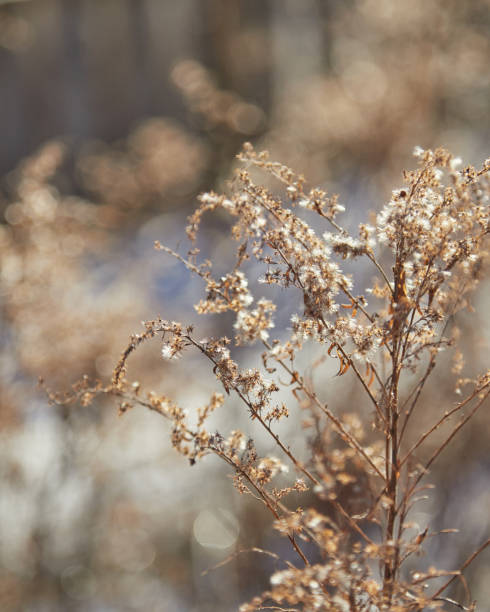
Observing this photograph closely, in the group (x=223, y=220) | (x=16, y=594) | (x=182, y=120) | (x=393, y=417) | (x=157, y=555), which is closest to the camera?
(x=393, y=417)

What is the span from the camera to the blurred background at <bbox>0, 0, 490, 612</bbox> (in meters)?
1.42

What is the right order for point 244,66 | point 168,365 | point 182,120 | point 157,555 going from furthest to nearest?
point 182,120 → point 244,66 → point 157,555 → point 168,365

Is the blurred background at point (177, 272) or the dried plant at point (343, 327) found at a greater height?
the blurred background at point (177, 272)

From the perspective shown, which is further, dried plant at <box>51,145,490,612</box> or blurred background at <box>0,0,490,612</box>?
blurred background at <box>0,0,490,612</box>

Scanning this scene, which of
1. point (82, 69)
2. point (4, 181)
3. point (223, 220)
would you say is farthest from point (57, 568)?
point (82, 69)

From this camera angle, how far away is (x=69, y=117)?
2.70m

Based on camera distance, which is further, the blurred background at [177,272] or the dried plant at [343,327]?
the blurred background at [177,272]

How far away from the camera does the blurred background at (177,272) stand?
142 cm

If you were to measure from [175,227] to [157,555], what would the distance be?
1223mm

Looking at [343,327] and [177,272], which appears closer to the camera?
[343,327]

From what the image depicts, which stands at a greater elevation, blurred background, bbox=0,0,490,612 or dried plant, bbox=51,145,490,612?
blurred background, bbox=0,0,490,612

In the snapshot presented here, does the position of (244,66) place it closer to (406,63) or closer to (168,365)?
(406,63)

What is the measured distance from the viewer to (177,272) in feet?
6.88

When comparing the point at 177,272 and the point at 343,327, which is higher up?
the point at 177,272
